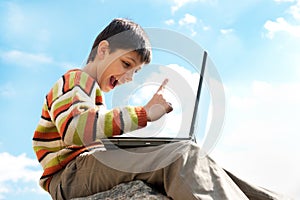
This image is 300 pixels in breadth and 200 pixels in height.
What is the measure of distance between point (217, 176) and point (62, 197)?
106 centimetres

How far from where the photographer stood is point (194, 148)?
2.56 m

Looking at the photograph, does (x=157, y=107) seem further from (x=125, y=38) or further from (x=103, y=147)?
(x=125, y=38)

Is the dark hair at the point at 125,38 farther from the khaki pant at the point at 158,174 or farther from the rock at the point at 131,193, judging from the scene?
the rock at the point at 131,193

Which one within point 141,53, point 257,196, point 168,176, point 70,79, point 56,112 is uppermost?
point 141,53

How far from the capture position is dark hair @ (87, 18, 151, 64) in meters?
3.33

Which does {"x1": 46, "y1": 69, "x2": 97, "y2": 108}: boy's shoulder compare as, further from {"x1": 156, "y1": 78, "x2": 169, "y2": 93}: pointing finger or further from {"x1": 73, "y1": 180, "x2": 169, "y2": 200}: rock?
{"x1": 73, "y1": 180, "x2": 169, "y2": 200}: rock

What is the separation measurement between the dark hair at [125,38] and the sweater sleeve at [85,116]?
0.47 meters

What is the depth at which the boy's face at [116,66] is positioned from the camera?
3258 millimetres

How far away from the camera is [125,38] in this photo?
3.37 metres

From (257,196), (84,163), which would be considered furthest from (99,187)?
(257,196)

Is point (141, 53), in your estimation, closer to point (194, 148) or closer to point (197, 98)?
point (197, 98)

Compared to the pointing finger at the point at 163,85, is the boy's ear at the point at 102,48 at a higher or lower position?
higher

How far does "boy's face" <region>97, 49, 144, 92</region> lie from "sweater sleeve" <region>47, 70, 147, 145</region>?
11.5 inches

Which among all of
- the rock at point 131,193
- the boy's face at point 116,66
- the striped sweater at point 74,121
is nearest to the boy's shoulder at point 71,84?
the striped sweater at point 74,121
